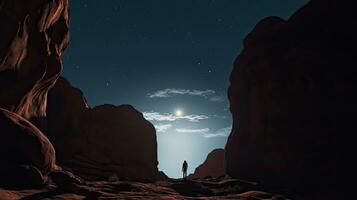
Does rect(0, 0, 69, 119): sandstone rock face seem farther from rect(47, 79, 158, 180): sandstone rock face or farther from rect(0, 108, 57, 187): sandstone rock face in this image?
rect(47, 79, 158, 180): sandstone rock face

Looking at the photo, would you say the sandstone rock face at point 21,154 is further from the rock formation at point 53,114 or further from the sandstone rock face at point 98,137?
the sandstone rock face at point 98,137

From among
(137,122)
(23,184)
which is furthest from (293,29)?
(23,184)

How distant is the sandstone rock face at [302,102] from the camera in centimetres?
4372

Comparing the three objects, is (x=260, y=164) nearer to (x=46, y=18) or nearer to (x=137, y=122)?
(x=137, y=122)

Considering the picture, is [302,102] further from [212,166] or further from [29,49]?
[212,166]

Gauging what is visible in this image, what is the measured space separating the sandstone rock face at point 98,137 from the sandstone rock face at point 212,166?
4600cm

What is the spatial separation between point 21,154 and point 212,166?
94.7 metres

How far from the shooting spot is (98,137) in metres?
52.7

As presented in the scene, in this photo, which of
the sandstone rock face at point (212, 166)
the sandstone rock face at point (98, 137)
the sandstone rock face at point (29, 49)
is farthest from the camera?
the sandstone rock face at point (212, 166)

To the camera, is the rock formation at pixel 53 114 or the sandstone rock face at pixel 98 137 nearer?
the rock formation at pixel 53 114

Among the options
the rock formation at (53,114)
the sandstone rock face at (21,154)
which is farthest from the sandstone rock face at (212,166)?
the sandstone rock face at (21,154)

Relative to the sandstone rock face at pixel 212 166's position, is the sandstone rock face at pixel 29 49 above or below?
above

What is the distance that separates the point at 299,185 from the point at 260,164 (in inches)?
273

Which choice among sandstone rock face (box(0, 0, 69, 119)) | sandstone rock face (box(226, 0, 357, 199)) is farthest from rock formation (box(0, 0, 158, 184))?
sandstone rock face (box(226, 0, 357, 199))
